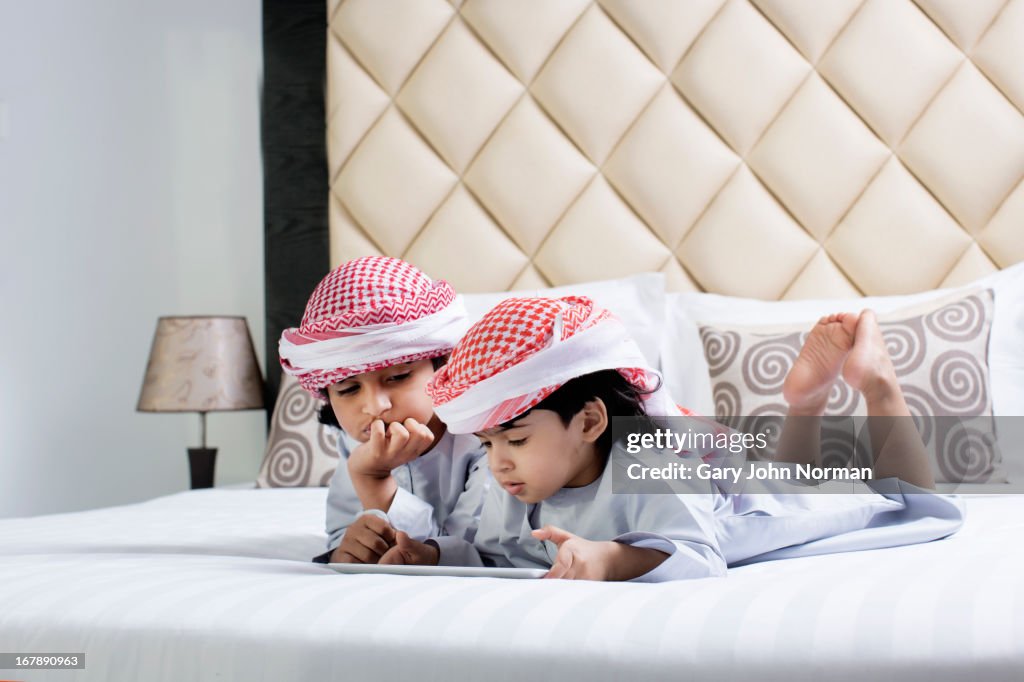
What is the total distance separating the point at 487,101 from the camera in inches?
103

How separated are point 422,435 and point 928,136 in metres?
1.89

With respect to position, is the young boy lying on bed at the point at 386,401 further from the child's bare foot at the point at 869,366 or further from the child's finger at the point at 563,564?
the child's bare foot at the point at 869,366

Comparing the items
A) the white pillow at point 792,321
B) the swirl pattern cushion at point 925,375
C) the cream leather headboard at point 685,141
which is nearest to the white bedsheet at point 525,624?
the swirl pattern cushion at point 925,375

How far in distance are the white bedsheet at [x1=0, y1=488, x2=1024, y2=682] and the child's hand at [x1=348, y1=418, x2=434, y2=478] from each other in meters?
0.18

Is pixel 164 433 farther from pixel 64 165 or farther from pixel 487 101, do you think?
pixel 487 101

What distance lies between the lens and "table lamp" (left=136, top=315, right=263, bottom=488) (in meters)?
2.56

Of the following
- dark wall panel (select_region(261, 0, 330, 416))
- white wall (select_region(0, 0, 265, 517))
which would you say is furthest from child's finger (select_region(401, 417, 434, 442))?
white wall (select_region(0, 0, 265, 517))

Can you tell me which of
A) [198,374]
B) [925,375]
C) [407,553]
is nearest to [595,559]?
[407,553]

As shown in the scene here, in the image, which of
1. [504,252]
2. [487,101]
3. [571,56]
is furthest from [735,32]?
[504,252]

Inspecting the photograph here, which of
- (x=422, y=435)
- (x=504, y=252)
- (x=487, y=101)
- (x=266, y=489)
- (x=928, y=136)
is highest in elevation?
(x=487, y=101)

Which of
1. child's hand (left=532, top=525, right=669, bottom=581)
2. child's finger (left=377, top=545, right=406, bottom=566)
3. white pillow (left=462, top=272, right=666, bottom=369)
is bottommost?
child's finger (left=377, top=545, right=406, bottom=566)

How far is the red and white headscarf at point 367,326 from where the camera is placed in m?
1.18

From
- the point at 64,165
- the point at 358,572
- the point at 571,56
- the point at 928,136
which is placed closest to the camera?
the point at 358,572

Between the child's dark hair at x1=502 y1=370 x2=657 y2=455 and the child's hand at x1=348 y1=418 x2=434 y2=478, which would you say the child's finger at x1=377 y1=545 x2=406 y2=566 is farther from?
the child's dark hair at x1=502 y1=370 x2=657 y2=455
